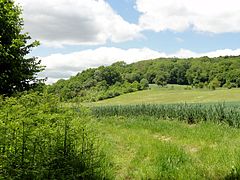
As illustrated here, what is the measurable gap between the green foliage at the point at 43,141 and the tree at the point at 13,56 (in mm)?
6311

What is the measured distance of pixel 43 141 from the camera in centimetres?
618

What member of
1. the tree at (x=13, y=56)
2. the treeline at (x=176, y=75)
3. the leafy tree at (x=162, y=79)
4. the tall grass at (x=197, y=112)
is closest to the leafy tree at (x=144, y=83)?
the treeline at (x=176, y=75)

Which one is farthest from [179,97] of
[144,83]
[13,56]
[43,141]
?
[43,141]

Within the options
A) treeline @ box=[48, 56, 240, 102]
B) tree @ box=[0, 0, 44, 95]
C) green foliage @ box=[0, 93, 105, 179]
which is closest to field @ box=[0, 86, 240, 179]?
green foliage @ box=[0, 93, 105, 179]

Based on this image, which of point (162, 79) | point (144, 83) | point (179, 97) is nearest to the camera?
point (179, 97)

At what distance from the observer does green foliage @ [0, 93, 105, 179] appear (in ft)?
19.1

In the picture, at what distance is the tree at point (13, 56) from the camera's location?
1307cm

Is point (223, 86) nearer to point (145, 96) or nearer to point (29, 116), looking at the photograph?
point (145, 96)

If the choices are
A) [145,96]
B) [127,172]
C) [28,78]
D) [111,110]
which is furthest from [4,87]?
[145,96]

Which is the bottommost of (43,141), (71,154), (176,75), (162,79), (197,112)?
(197,112)

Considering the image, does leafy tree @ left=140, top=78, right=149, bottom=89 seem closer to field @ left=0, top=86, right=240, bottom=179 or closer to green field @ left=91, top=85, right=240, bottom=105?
green field @ left=91, top=85, right=240, bottom=105

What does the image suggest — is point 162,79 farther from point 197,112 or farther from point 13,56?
point 13,56

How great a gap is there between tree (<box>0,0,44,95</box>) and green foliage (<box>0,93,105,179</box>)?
20.7 ft

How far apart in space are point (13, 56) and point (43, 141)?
7838mm
